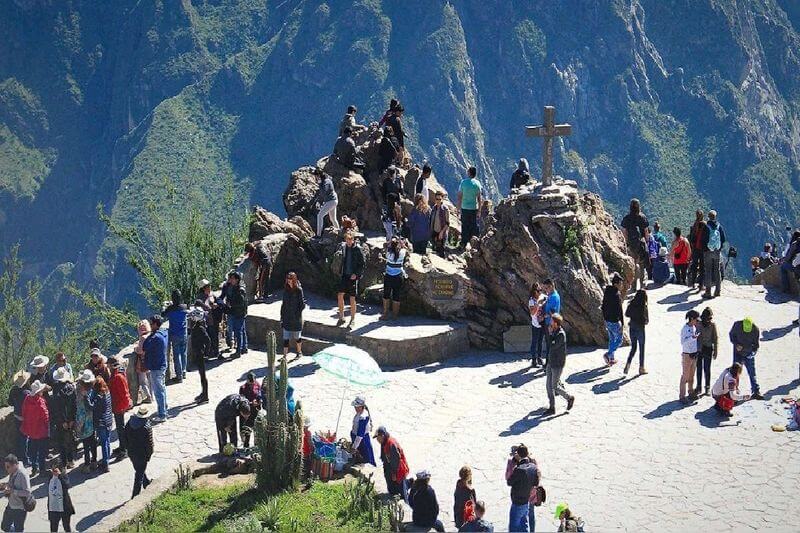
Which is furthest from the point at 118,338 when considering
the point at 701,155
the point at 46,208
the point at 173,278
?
the point at 46,208

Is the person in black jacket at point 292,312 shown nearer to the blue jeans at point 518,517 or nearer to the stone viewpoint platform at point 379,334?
the stone viewpoint platform at point 379,334

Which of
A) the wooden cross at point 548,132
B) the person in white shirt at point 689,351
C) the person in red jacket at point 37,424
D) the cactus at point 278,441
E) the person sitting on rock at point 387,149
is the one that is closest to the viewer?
the cactus at point 278,441

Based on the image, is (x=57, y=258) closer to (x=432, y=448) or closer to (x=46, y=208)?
(x=46, y=208)

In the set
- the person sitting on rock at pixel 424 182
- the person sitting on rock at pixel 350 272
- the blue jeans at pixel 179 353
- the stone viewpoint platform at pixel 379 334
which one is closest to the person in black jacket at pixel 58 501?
the blue jeans at pixel 179 353

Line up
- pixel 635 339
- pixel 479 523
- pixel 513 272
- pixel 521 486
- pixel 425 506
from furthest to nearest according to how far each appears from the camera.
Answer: pixel 513 272 < pixel 635 339 < pixel 425 506 < pixel 521 486 < pixel 479 523

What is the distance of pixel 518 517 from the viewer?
14375 millimetres

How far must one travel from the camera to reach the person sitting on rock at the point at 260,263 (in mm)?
22625

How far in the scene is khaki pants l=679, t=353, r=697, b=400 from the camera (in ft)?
60.6

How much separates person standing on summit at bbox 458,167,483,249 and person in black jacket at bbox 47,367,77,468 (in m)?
→ 10.3

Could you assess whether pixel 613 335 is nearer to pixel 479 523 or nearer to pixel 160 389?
pixel 479 523

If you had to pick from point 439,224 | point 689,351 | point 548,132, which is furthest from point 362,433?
point 548,132

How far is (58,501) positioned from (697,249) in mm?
15498

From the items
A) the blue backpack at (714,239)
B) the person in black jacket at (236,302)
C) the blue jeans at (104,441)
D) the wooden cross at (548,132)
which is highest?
the wooden cross at (548,132)

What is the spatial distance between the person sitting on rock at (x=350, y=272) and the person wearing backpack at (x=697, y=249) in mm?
7935
